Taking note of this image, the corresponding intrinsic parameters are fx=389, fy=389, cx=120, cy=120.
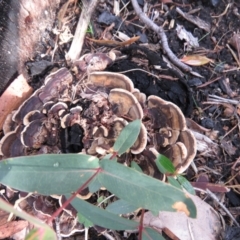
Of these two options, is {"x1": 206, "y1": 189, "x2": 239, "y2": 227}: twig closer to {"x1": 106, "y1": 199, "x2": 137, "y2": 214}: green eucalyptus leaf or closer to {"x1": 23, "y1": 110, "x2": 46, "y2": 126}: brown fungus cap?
{"x1": 106, "y1": 199, "x2": 137, "y2": 214}: green eucalyptus leaf

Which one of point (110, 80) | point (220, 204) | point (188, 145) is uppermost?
point (110, 80)

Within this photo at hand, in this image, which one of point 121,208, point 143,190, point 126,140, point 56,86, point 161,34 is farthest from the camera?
point 161,34

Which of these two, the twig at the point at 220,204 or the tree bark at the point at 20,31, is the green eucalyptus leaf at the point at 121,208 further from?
the tree bark at the point at 20,31

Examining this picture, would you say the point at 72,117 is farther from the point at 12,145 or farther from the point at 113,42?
the point at 113,42

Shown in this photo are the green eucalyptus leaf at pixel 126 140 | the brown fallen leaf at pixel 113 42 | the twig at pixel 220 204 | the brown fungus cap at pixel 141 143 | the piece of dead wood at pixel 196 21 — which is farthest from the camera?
the piece of dead wood at pixel 196 21

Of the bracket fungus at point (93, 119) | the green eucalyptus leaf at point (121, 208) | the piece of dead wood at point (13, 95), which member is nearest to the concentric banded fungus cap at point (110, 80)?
the bracket fungus at point (93, 119)

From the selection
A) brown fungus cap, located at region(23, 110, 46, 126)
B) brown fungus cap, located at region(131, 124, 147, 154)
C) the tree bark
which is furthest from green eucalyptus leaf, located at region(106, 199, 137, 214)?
the tree bark

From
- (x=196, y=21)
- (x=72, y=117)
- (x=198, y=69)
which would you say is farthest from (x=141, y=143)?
(x=196, y=21)
